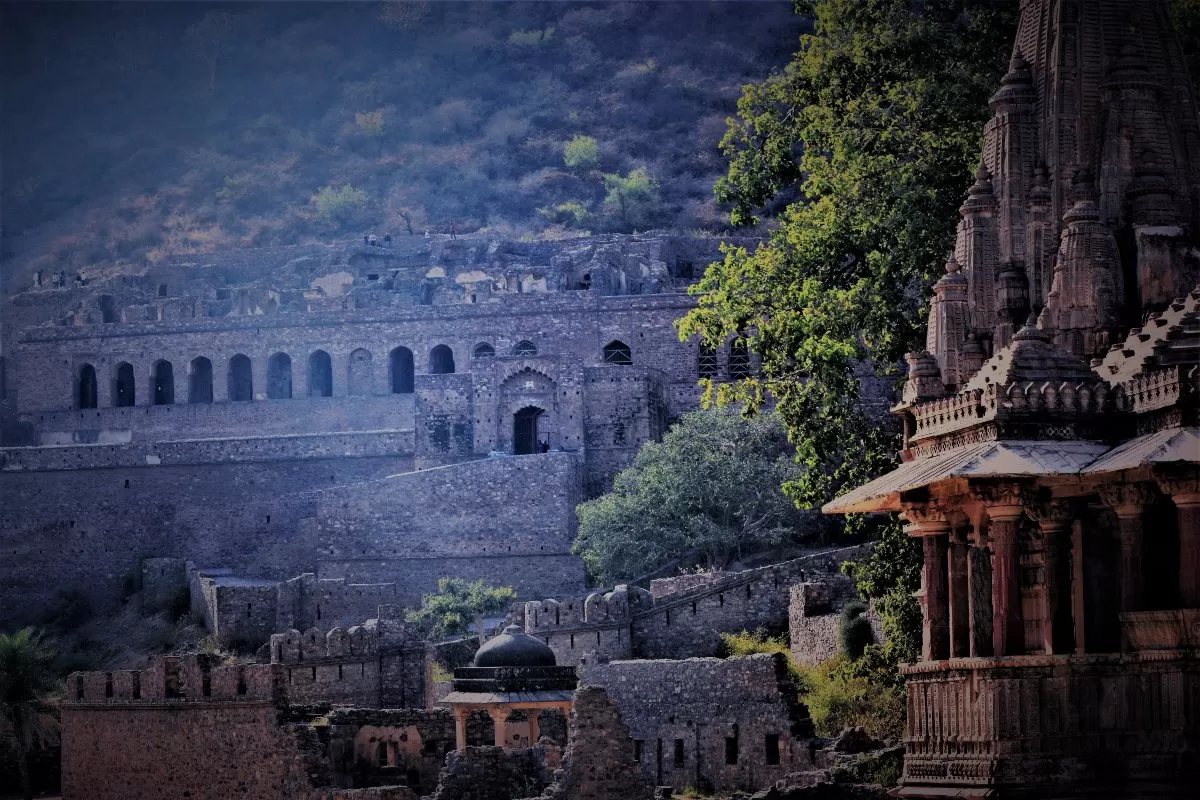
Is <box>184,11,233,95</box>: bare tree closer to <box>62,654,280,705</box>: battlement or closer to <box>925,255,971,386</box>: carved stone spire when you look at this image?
<box>62,654,280,705</box>: battlement

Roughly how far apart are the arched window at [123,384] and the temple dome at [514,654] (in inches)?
1781

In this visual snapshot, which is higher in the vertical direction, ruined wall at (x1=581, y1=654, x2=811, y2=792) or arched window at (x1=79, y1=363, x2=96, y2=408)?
arched window at (x1=79, y1=363, x2=96, y2=408)

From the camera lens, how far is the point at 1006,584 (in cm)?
2144

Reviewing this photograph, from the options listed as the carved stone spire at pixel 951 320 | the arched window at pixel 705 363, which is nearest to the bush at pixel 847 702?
the carved stone spire at pixel 951 320

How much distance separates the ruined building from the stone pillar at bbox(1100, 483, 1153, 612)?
128 ft

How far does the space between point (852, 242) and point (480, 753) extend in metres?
8.66

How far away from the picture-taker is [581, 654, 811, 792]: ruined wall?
1449 inches

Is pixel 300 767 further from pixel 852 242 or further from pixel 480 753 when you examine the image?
pixel 852 242

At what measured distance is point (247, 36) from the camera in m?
143

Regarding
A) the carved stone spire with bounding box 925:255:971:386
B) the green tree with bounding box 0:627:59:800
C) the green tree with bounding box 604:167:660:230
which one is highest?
the green tree with bounding box 604:167:660:230

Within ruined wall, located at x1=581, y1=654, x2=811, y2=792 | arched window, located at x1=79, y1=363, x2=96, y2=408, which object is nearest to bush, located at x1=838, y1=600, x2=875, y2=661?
ruined wall, located at x1=581, y1=654, x2=811, y2=792

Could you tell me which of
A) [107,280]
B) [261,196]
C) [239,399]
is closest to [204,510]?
[239,399]

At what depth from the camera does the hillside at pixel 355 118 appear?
4906 inches

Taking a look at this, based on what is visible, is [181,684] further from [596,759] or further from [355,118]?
[355,118]
